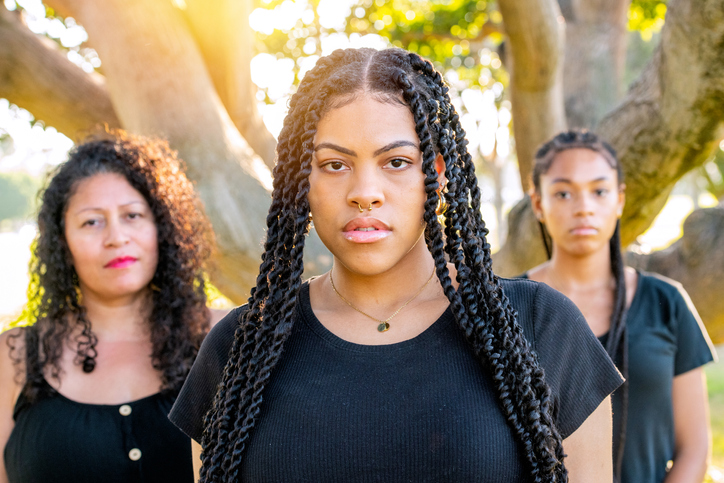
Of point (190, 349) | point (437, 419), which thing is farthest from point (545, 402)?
point (190, 349)

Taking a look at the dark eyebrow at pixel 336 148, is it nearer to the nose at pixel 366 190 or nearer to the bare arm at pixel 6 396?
the nose at pixel 366 190

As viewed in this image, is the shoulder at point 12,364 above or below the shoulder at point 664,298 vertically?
below

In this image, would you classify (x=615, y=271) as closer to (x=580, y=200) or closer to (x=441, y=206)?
(x=580, y=200)

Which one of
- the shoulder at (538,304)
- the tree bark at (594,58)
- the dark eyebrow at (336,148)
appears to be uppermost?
the tree bark at (594,58)

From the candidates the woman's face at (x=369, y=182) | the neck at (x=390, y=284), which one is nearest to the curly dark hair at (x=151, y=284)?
the neck at (x=390, y=284)

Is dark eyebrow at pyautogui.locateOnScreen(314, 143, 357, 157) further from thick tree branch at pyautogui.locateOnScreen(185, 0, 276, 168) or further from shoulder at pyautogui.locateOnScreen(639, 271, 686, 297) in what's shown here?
thick tree branch at pyautogui.locateOnScreen(185, 0, 276, 168)

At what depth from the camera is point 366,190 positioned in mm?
1794

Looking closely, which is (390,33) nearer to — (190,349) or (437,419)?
(190,349)

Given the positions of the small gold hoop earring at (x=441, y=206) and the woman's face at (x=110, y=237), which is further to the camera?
the woman's face at (x=110, y=237)

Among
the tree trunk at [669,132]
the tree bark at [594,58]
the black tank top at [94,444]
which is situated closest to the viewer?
the black tank top at [94,444]

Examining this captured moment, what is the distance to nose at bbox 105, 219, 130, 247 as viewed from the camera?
108 inches

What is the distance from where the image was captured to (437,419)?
168cm

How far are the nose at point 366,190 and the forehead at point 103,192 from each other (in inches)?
55.7

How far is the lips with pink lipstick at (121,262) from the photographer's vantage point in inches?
109
